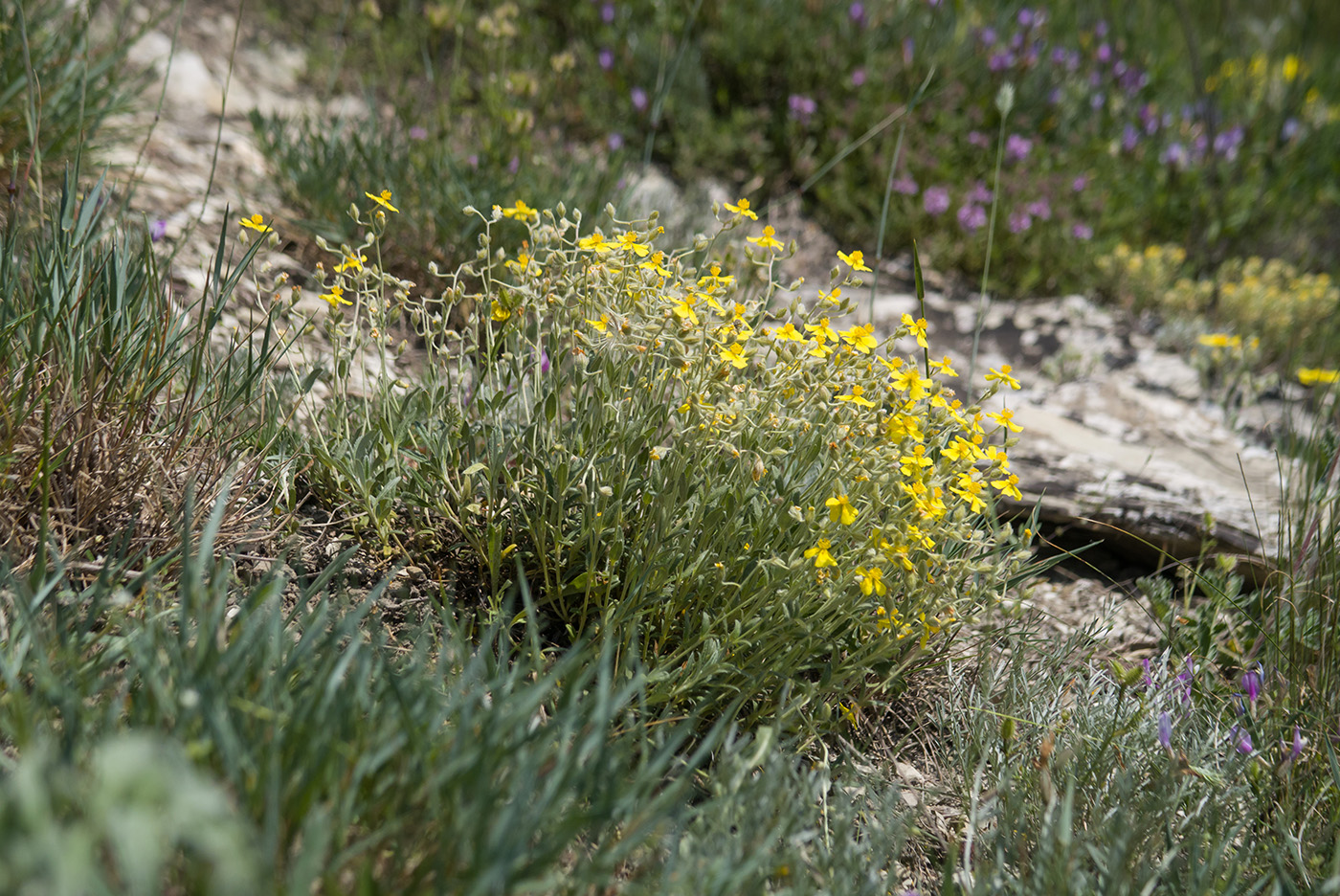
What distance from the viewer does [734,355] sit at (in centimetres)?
163

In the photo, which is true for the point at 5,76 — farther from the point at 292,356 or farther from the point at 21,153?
the point at 292,356

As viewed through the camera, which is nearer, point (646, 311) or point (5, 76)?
point (646, 311)

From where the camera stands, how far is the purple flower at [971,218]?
4477mm

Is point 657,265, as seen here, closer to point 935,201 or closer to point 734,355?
point 734,355

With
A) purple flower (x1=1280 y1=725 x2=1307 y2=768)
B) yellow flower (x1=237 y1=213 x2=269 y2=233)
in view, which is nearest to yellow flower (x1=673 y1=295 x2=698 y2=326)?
yellow flower (x1=237 y1=213 x2=269 y2=233)

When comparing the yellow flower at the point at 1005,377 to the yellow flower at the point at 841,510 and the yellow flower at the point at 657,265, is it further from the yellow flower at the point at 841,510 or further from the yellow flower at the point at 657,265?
the yellow flower at the point at 657,265

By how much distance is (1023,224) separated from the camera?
445 centimetres

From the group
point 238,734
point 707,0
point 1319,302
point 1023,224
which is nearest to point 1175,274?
point 1319,302

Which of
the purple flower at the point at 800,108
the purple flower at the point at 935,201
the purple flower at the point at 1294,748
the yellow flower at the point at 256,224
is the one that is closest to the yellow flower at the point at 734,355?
the yellow flower at the point at 256,224

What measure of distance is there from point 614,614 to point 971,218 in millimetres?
3575

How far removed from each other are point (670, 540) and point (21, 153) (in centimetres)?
231

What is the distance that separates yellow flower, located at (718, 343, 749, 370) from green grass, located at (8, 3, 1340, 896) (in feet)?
0.08

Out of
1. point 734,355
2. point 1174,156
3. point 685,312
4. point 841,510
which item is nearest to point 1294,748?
point 841,510

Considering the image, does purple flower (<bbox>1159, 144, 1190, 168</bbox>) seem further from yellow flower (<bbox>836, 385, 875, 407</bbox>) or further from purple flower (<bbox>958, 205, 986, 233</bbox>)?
yellow flower (<bbox>836, 385, 875, 407</bbox>)
